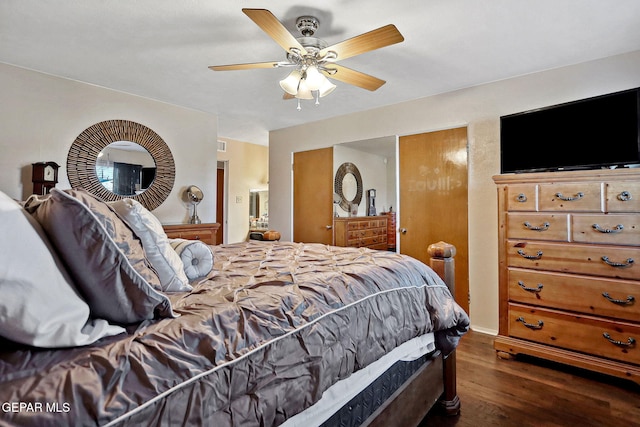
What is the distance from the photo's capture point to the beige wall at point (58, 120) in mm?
2832

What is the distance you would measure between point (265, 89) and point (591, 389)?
3.64 metres

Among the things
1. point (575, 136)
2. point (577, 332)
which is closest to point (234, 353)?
point (577, 332)

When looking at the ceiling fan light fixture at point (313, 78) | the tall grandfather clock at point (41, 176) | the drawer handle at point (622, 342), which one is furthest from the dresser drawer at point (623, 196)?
the tall grandfather clock at point (41, 176)

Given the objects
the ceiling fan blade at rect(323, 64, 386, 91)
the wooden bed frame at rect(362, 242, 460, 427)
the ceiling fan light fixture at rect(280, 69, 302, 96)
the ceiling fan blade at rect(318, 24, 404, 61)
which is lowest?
the wooden bed frame at rect(362, 242, 460, 427)

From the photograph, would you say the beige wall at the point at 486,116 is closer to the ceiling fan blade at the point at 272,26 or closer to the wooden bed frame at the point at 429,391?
the wooden bed frame at the point at 429,391

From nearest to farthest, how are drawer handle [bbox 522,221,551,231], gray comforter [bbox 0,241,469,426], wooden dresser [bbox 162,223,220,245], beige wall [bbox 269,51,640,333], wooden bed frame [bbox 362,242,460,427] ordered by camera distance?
gray comforter [bbox 0,241,469,426]
wooden bed frame [bbox 362,242,460,427]
drawer handle [bbox 522,221,551,231]
beige wall [bbox 269,51,640,333]
wooden dresser [bbox 162,223,220,245]

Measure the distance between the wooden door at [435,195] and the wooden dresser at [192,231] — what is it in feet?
7.68

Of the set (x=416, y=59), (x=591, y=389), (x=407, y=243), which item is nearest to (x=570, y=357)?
(x=591, y=389)

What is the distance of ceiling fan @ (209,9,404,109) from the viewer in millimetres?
1761

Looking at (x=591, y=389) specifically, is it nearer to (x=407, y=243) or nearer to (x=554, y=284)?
(x=554, y=284)

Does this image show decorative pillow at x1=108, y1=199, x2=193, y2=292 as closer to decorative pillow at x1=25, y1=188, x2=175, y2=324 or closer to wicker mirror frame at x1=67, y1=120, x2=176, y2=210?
decorative pillow at x1=25, y1=188, x2=175, y2=324

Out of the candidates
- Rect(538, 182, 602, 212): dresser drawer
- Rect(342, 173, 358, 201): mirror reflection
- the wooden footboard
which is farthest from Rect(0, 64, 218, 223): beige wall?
Rect(538, 182, 602, 212): dresser drawer

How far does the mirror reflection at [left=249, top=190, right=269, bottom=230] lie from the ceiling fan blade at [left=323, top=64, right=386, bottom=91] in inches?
165

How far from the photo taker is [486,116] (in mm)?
3141
